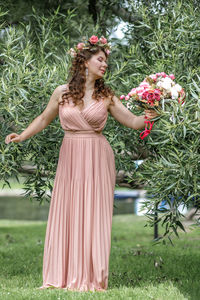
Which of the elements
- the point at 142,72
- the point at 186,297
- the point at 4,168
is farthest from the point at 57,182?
the point at 142,72

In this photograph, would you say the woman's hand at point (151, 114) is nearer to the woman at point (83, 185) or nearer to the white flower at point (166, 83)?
the woman at point (83, 185)

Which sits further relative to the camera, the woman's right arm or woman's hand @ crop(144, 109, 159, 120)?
the woman's right arm

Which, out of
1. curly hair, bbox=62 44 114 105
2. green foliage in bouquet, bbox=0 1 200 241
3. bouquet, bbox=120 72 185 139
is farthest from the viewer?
green foliage in bouquet, bbox=0 1 200 241

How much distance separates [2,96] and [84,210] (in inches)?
67.7

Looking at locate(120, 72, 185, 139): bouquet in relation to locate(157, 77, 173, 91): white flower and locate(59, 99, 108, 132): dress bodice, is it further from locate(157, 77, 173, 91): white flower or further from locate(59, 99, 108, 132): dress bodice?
locate(59, 99, 108, 132): dress bodice

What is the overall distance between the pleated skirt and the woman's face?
0.60 metres

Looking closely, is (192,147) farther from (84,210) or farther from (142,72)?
(142,72)

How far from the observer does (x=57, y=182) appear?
18.1 ft

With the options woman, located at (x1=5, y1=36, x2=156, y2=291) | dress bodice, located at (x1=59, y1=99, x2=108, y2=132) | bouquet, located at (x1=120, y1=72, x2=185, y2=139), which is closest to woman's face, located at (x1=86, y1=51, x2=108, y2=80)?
woman, located at (x1=5, y1=36, x2=156, y2=291)

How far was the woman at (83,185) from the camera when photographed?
534 cm

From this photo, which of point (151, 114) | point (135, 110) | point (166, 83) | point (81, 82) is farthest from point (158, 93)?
point (135, 110)

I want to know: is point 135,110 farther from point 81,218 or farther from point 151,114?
point 81,218

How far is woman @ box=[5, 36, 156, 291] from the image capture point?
5336 millimetres

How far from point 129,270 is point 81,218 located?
2620 millimetres
